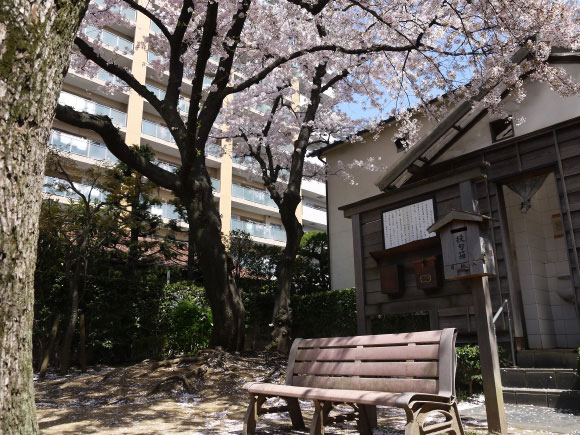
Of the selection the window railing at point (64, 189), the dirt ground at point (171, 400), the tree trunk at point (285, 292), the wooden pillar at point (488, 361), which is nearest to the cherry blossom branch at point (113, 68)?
the window railing at point (64, 189)

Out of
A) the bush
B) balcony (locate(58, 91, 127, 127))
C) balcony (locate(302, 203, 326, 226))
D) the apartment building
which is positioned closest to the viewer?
the bush

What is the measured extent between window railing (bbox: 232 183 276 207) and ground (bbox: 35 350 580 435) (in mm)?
21670

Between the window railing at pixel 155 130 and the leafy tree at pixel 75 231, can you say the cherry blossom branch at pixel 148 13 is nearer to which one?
the leafy tree at pixel 75 231

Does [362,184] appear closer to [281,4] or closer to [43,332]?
[281,4]

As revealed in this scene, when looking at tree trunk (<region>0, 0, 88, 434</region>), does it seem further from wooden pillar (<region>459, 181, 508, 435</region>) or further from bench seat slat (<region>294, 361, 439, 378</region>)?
wooden pillar (<region>459, 181, 508, 435</region>)

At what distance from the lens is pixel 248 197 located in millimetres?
31969

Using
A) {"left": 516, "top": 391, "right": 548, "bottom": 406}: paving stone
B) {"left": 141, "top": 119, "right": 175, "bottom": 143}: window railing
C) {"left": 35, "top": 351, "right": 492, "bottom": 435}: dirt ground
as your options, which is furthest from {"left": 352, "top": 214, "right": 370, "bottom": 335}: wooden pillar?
{"left": 141, "top": 119, "right": 175, "bottom": 143}: window railing

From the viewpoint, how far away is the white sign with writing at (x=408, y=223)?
19.3ft

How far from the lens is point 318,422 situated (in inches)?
152

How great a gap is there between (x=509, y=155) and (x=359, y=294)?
523cm

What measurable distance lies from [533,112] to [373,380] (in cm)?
822

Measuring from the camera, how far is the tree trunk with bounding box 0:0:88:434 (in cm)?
233

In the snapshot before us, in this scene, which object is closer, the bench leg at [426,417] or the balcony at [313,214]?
the bench leg at [426,417]

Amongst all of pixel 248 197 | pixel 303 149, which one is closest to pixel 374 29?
pixel 303 149
